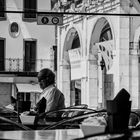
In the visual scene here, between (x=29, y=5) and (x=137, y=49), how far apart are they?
1710 cm

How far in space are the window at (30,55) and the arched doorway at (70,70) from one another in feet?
18.7

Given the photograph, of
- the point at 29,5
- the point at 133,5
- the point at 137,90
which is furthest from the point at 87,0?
the point at 29,5

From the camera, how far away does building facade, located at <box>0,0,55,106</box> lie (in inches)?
1790

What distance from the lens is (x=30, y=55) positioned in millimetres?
46406

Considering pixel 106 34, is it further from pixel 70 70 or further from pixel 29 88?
pixel 29 88

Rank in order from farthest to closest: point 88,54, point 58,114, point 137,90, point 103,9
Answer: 1. point 88,54
2. point 103,9
3. point 137,90
4. point 58,114

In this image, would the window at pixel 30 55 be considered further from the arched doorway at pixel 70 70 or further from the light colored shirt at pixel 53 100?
the light colored shirt at pixel 53 100

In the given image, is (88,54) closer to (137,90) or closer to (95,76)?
(95,76)

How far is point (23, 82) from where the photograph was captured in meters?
46.2

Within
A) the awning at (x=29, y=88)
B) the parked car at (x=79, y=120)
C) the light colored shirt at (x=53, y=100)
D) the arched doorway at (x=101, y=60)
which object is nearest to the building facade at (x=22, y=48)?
the awning at (x=29, y=88)

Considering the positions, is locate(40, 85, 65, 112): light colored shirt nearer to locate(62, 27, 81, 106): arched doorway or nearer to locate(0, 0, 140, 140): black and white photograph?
locate(0, 0, 140, 140): black and white photograph

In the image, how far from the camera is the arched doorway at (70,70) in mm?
39438

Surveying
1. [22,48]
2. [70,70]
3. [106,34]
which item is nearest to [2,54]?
[22,48]

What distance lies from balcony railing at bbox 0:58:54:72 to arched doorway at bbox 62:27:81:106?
15.5ft
